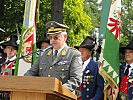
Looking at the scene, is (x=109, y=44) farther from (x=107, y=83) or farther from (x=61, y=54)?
(x=61, y=54)

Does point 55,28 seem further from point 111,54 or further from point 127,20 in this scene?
point 127,20

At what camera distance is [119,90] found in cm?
553

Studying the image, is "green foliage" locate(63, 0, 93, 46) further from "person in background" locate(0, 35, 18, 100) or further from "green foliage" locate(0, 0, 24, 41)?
"person in background" locate(0, 35, 18, 100)

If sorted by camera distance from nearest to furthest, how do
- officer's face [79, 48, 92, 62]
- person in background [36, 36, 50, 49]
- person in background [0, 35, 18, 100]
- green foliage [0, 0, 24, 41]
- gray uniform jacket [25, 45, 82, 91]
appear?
gray uniform jacket [25, 45, 82, 91] < officer's face [79, 48, 92, 62] < person in background [0, 35, 18, 100] < person in background [36, 36, 50, 49] < green foliage [0, 0, 24, 41]

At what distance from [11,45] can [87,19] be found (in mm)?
15766

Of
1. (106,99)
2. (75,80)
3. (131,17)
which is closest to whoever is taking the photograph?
(75,80)

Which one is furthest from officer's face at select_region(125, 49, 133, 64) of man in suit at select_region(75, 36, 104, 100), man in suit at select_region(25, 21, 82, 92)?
man in suit at select_region(25, 21, 82, 92)

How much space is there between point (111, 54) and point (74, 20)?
1538 centimetres

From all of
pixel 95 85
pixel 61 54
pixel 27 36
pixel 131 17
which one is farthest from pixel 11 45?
pixel 131 17

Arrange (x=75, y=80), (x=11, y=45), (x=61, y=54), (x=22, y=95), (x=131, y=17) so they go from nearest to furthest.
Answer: (x=22, y=95), (x=75, y=80), (x=61, y=54), (x=11, y=45), (x=131, y=17)

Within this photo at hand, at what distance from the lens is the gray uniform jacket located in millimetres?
4438

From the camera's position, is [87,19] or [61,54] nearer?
[61,54]

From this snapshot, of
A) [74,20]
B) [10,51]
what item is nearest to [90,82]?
[10,51]

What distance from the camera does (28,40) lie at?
7.41m
